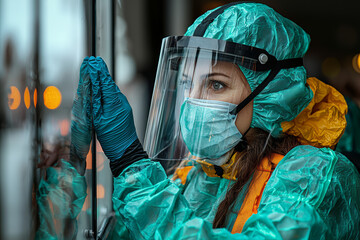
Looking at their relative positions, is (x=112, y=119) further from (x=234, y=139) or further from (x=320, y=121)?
(x=320, y=121)

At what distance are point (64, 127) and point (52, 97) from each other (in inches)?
5.5

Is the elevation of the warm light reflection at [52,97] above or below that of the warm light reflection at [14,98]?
below

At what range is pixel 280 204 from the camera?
1.15 m

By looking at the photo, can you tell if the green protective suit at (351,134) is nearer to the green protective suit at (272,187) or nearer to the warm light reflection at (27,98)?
the green protective suit at (272,187)

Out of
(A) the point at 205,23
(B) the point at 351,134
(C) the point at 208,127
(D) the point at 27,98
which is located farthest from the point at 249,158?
(B) the point at 351,134

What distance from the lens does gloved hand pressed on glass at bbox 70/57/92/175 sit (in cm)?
117

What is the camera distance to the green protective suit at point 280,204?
1090 mm

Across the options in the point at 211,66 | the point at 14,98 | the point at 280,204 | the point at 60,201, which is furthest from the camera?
the point at 211,66

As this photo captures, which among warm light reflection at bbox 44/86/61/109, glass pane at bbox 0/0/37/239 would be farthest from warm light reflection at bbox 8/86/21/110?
warm light reflection at bbox 44/86/61/109

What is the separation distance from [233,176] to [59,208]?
0.71 meters

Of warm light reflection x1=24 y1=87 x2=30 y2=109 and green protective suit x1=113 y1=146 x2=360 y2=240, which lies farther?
green protective suit x1=113 y1=146 x2=360 y2=240

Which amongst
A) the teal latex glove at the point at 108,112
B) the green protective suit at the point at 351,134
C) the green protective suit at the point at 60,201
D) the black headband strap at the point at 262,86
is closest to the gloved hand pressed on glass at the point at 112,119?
the teal latex glove at the point at 108,112

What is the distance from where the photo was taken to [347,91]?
3441mm

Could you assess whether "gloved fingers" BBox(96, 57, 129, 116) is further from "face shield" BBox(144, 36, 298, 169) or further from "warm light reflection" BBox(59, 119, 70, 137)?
"face shield" BBox(144, 36, 298, 169)
